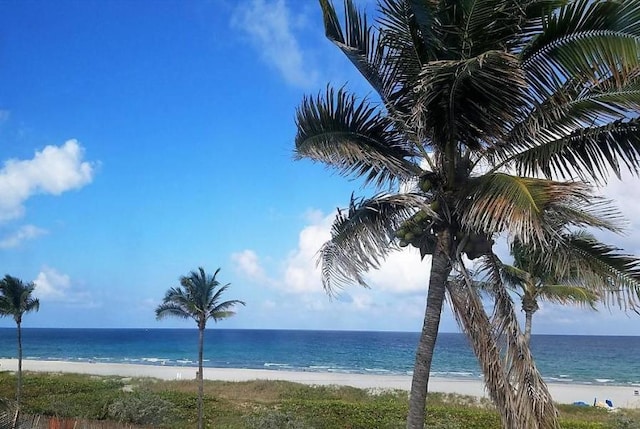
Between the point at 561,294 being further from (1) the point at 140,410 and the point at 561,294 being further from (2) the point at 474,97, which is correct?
(1) the point at 140,410

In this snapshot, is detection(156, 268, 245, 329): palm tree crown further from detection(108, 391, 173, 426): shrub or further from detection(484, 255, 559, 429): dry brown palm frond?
detection(484, 255, 559, 429): dry brown palm frond

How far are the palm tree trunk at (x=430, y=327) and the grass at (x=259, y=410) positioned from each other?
1008 cm

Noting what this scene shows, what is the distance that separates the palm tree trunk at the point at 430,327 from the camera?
560 cm

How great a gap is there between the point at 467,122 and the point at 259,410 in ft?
Answer: 56.5

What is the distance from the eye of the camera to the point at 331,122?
6.22 m

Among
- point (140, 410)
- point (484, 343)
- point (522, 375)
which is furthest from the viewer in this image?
point (140, 410)

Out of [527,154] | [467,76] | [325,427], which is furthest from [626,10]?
[325,427]

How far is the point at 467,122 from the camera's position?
5.48m

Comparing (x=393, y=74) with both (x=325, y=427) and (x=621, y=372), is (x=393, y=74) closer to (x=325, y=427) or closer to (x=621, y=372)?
(x=325, y=427)

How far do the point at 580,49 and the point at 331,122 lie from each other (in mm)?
2515

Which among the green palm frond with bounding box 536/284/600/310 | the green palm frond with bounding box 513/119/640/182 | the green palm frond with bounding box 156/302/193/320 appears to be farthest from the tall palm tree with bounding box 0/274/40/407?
the green palm frond with bounding box 513/119/640/182

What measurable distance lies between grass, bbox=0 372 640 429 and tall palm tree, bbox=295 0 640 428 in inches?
408

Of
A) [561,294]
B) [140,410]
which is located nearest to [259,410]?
[140,410]

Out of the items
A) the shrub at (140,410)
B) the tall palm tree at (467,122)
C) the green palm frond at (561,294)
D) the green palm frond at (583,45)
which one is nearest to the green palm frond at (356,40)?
the tall palm tree at (467,122)
